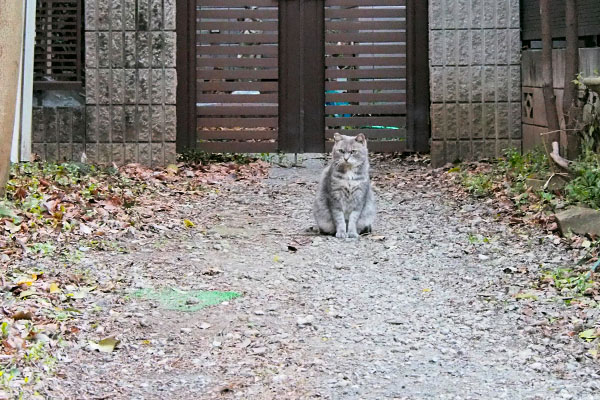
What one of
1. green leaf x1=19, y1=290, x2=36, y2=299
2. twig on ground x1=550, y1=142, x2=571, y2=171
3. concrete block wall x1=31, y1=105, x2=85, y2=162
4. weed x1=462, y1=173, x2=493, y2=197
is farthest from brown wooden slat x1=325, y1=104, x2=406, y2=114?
green leaf x1=19, y1=290, x2=36, y2=299

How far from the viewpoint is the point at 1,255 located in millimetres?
7598

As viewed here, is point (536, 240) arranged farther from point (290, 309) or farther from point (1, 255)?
point (1, 255)

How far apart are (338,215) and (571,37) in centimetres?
320

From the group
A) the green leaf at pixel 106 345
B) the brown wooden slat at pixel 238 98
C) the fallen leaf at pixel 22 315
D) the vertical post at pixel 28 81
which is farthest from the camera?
the brown wooden slat at pixel 238 98

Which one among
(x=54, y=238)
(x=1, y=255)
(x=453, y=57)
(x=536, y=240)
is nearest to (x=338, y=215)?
(x=536, y=240)

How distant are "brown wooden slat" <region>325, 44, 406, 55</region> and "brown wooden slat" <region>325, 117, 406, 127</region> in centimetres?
87

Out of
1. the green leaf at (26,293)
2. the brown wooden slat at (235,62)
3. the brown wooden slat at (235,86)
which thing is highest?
the brown wooden slat at (235,62)

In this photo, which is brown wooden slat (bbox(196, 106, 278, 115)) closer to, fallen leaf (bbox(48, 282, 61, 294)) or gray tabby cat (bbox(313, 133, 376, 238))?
gray tabby cat (bbox(313, 133, 376, 238))

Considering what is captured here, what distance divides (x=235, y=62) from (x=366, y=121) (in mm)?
1897

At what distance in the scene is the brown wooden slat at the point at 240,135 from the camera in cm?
1416

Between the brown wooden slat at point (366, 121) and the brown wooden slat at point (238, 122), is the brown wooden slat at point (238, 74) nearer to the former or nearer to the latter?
the brown wooden slat at point (238, 122)

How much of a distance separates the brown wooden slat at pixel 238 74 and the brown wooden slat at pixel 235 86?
0.08m

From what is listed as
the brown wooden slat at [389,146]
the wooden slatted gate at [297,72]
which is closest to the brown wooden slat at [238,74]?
the wooden slatted gate at [297,72]

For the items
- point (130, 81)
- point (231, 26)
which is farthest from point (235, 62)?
point (130, 81)
